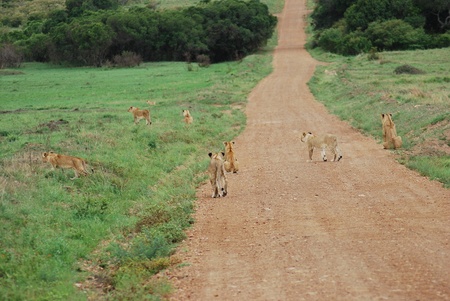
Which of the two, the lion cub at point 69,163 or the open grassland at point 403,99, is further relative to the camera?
the open grassland at point 403,99

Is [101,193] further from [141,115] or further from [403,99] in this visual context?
[403,99]

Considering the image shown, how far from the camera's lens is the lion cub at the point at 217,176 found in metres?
14.6

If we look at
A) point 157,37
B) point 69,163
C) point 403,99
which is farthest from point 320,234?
point 157,37

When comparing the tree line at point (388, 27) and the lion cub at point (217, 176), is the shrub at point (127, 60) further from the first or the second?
the lion cub at point (217, 176)

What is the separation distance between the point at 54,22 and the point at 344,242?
240 feet

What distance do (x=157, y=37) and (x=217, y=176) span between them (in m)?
55.3

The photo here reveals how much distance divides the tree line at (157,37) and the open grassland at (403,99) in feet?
54.8

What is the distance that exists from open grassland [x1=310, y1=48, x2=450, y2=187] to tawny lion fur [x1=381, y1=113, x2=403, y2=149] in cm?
36

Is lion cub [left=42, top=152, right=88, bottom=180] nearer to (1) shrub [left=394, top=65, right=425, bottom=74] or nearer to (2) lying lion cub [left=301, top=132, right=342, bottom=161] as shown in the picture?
(2) lying lion cub [left=301, top=132, right=342, bottom=161]

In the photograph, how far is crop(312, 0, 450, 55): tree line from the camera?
62.9m

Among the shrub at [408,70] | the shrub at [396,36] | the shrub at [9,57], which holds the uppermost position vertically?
the shrub at [396,36]

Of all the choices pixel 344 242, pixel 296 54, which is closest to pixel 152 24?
pixel 296 54

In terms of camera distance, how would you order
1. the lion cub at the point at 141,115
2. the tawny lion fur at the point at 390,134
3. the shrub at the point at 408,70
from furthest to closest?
the shrub at the point at 408,70
the lion cub at the point at 141,115
the tawny lion fur at the point at 390,134

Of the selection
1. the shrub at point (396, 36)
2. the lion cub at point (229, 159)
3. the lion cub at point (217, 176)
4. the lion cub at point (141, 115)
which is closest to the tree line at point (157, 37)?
the shrub at point (396, 36)
